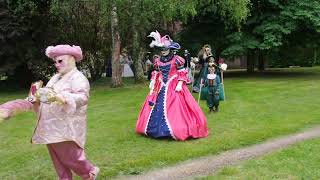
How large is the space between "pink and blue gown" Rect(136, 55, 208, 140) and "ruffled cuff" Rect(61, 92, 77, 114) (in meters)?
3.55

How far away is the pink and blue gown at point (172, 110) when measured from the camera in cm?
912

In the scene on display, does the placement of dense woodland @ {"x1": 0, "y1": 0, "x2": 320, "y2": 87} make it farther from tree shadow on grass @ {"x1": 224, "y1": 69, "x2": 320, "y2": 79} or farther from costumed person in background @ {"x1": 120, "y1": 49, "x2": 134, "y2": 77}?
tree shadow on grass @ {"x1": 224, "y1": 69, "x2": 320, "y2": 79}

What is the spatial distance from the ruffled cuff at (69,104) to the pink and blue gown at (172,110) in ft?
11.7

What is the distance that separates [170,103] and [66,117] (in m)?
3.55

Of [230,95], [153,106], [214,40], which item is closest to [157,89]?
[153,106]

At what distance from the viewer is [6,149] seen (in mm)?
8859

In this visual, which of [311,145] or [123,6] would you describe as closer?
[311,145]

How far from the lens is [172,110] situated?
9172 millimetres

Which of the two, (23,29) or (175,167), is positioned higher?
(23,29)

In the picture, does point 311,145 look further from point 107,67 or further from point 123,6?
point 107,67

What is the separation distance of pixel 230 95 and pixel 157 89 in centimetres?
684

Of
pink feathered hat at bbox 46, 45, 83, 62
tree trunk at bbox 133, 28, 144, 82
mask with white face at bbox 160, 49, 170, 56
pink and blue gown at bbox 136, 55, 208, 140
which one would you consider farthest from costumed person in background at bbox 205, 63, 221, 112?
tree trunk at bbox 133, 28, 144, 82

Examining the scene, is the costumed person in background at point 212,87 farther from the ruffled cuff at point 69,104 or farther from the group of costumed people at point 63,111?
the ruffled cuff at point 69,104

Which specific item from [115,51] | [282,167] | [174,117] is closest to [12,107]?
[282,167]
